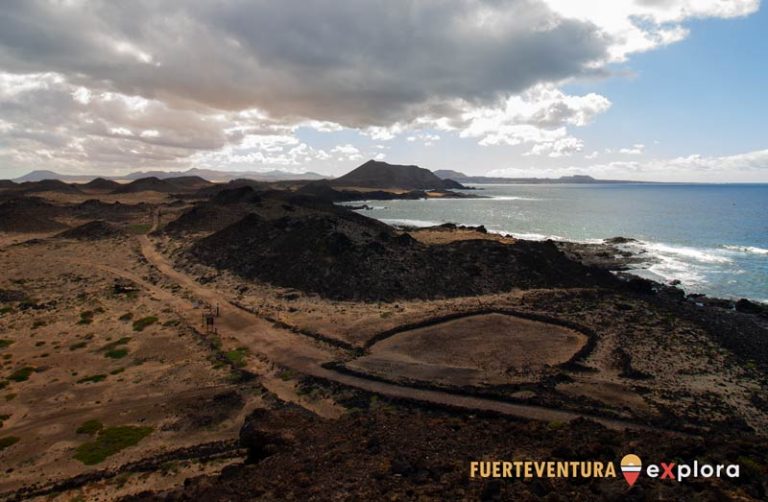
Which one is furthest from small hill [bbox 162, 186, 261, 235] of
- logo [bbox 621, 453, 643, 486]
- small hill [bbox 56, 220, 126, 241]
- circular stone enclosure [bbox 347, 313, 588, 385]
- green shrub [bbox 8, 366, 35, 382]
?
logo [bbox 621, 453, 643, 486]

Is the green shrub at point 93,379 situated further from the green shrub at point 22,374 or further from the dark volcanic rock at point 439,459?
the dark volcanic rock at point 439,459

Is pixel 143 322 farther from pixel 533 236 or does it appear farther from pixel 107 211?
pixel 107 211

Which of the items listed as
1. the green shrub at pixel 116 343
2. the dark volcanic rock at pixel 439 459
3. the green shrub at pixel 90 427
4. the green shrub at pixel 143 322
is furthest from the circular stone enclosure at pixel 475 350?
the green shrub at pixel 143 322

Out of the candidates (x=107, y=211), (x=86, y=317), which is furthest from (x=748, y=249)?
(x=107, y=211)

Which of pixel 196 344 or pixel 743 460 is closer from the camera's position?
Result: pixel 743 460

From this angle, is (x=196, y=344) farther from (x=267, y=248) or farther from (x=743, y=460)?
(x=743, y=460)

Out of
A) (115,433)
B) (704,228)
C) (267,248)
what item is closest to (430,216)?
(704,228)
